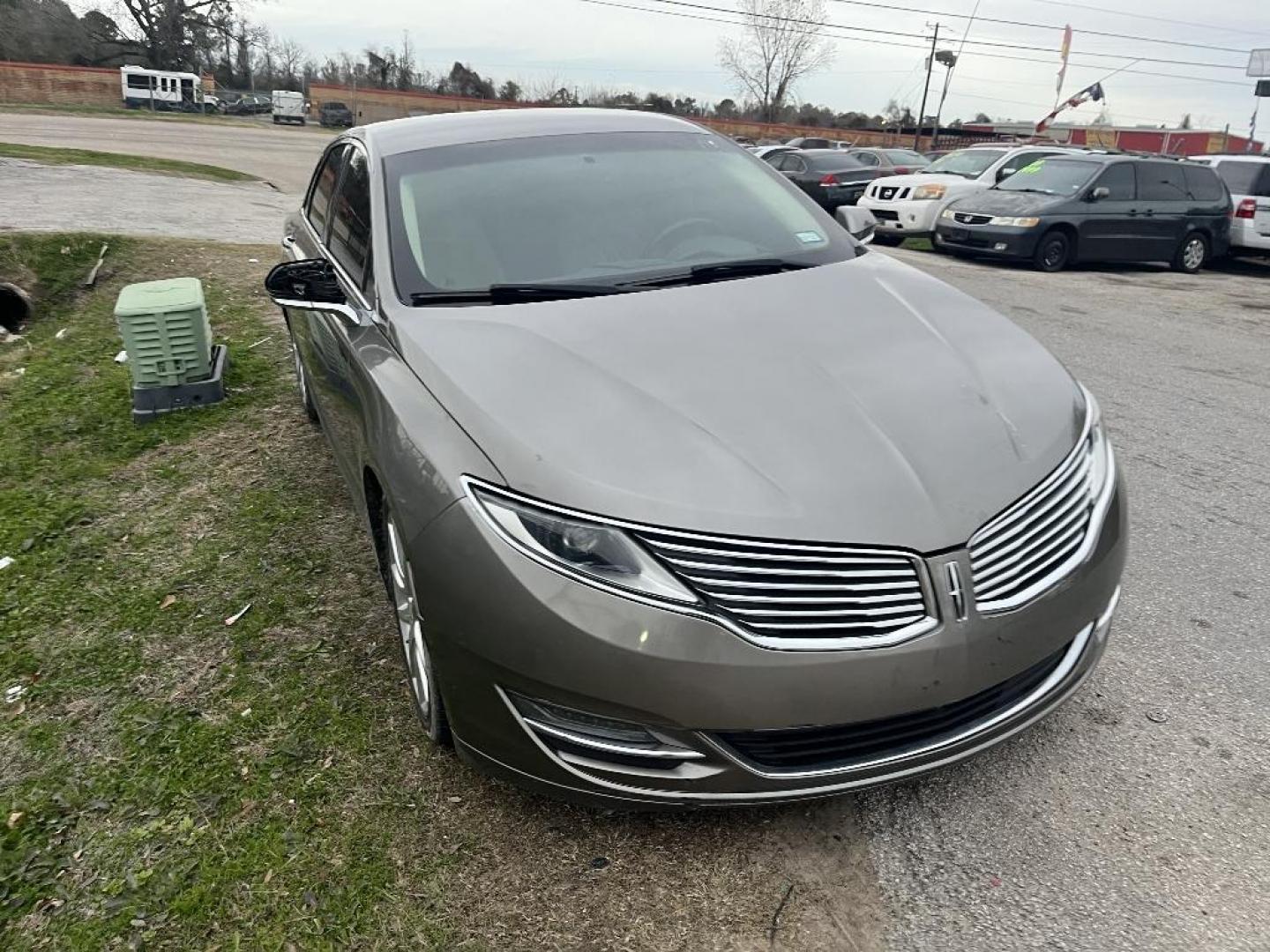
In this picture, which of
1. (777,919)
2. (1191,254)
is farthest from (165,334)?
(1191,254)

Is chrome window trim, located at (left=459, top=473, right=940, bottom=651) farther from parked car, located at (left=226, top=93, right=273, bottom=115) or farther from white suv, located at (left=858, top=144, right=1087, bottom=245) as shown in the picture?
parked car, located at (left=226, top=93, right=273, bottom=115)

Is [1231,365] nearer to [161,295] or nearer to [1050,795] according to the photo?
[1050,795]

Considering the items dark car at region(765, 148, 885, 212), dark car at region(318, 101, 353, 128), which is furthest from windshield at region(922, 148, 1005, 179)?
dark car at region(318, 101, 353, 128)

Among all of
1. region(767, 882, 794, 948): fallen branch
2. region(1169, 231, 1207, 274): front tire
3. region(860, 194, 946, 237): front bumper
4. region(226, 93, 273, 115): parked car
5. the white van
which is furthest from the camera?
region(226, 93, 273, 115): parked car

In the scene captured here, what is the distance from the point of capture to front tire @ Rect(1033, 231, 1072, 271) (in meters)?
12.0

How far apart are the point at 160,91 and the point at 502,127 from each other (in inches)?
2289

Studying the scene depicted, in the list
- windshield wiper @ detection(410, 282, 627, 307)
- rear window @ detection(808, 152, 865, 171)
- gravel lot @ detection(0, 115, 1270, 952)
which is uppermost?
rear window @ detection(808, 152, 865, 171)

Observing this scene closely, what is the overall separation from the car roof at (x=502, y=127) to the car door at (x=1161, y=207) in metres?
11.2

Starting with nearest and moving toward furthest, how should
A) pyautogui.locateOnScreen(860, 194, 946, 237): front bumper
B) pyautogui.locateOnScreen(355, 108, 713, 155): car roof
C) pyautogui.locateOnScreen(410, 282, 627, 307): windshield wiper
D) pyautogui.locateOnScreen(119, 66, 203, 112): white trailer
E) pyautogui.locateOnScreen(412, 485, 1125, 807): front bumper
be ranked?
pyautogui.locateOnScreen(412, 485, 1125, 807): front bumper, pyautogui.locateOnScreen(410, 282, 627, 307): windshield wiper, pyautogui.locateOnScreen(355, 108, 713, 155): car roof, pyautogui.locateOnScreen(860, 194, 946, 237): front bumper, pyautogui.locateOnScreen(119, 66, 203, 112): white trailer

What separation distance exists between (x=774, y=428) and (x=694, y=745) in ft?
2.40

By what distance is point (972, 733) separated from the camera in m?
2.05

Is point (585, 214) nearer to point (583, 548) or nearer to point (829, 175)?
point (583, 548)

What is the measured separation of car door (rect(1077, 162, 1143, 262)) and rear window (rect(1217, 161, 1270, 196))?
2264mm

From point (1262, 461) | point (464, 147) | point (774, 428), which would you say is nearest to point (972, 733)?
point (774, 428)
